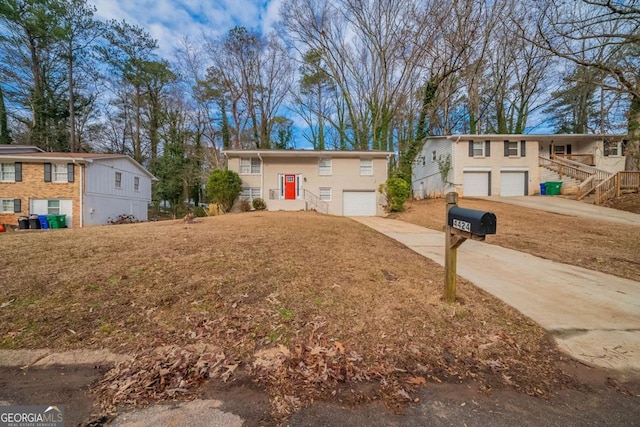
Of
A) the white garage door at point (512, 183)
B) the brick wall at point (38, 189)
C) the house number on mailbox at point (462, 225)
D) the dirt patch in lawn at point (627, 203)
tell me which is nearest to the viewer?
the house number on mailbox at point (462, 225)

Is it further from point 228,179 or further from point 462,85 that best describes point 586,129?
point 228,179

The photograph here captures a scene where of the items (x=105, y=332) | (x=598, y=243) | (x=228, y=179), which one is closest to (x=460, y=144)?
(x=598, y=243)

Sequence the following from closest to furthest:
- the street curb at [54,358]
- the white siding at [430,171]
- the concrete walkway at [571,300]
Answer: the street curb at [54,358] < the concrete walkway at [571,300] < the white siding at [430,171]

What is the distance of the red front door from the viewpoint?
17.4 metres

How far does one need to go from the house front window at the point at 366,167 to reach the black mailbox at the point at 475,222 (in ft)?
49.2

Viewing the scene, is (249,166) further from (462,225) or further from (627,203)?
(627,203)

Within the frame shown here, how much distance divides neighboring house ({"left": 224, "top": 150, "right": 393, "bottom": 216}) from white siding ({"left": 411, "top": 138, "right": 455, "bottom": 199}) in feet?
17.8

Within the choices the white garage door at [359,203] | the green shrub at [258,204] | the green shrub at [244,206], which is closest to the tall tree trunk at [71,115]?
the green shrub at [244,206]

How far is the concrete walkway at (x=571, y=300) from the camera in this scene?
2553 millimetres

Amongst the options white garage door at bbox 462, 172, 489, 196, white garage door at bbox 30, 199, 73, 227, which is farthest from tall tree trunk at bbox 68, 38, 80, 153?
white garage door at bbox 462, 172, 489, 196

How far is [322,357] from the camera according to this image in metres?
2.27

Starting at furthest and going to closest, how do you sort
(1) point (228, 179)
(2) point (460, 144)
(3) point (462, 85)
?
(3) point (462, 85), (2) point (460, 144), (1) point (228, 179)

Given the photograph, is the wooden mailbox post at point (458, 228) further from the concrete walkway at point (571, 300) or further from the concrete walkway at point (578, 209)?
the concrete walkway at point (578, 209)

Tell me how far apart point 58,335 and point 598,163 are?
2965cm
